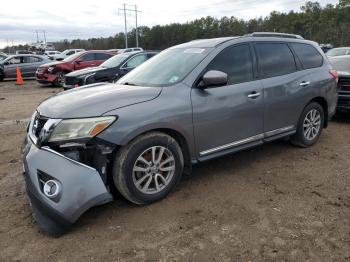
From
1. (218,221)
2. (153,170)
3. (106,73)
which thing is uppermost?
(106,73)

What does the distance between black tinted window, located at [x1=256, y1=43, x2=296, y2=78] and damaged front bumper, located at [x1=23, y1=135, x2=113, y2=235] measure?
2690mm

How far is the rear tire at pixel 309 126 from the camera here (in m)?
5.48

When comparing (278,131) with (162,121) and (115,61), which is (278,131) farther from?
(115,61)

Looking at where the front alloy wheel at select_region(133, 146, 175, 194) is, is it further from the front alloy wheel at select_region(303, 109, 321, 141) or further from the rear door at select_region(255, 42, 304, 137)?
the front alloy wheel at select_region(303, 109, 321, 141)

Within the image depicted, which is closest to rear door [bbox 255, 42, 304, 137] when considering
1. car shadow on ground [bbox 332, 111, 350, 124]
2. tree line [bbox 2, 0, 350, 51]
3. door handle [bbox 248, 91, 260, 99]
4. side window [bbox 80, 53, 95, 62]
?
door handle [bbox 248, 91, 260, 99]

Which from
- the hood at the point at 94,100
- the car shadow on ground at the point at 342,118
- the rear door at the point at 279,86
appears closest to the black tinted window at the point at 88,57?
the car shadow on ground at the point at 342,118

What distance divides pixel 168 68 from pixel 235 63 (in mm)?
835

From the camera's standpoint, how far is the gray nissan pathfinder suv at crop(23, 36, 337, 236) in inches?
131

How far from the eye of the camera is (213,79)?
13.1 feet

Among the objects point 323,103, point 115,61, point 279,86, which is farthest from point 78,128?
point 115,61

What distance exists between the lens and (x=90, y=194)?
328cm

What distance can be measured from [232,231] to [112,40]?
92.4 metres

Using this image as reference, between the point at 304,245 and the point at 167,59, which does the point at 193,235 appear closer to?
the point at 304,245

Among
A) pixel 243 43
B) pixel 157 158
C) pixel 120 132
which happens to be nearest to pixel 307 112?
pixel 243 43
